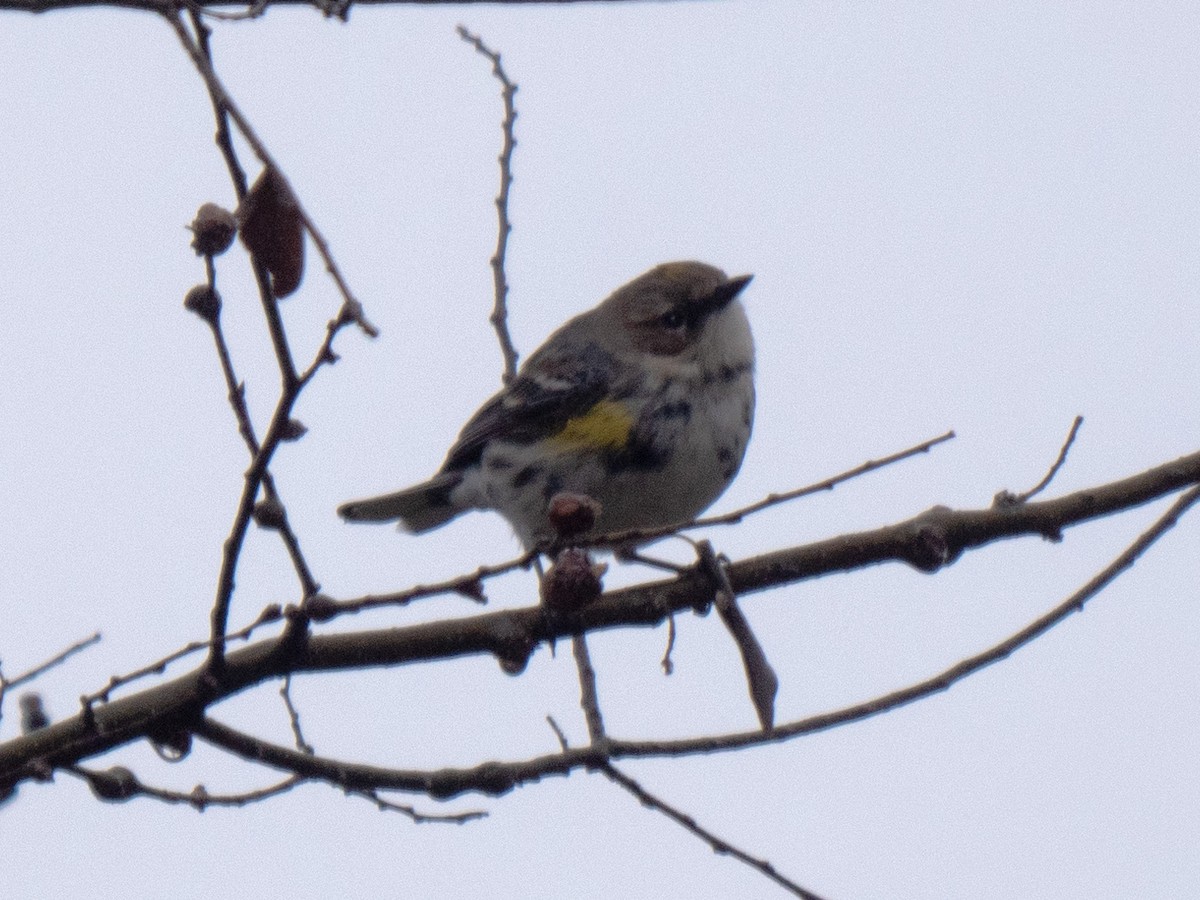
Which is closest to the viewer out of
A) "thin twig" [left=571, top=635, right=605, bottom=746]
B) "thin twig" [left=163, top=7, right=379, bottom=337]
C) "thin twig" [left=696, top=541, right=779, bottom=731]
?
"thin twig" [left=163, top=7, right=379, bottom=337]

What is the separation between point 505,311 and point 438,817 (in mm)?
2358

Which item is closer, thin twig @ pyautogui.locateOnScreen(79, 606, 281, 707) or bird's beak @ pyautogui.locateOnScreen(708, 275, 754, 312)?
thin twig @ pyautogui.locateOnScreen(79, 606, 281, 707)

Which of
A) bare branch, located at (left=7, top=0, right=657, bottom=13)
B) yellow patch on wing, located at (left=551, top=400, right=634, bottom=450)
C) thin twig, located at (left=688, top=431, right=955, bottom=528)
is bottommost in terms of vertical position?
thin twig, located at (left=688, top=431, right=955, bottom=528)

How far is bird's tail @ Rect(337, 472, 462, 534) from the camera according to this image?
701 centimetres

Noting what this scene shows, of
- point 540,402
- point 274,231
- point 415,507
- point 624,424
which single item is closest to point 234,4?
point 274,231

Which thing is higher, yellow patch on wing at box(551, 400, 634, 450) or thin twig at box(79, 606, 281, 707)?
yellow patch on wing at box(551, 400, 634, 450)

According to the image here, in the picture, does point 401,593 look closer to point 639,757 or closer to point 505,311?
point 639,757

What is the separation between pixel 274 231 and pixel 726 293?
458 centimetres

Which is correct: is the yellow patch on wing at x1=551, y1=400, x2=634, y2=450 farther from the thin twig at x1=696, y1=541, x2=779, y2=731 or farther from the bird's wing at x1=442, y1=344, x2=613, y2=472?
the thin twig at x1=696, y1=541, x2=779, y2=731

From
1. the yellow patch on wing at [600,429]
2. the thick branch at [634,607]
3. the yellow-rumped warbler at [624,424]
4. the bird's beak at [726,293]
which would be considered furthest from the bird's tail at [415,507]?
the thick branch at [634,607]

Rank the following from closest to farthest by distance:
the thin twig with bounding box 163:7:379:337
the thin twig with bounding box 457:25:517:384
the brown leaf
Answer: the thin twig with bounding box 163:7:379:337 → the brown leaf → the thin twig with bounding box 457:25:517:384

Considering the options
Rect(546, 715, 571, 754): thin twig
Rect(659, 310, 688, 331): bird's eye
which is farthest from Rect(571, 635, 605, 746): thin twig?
Rect(659, 310, 688, 331): bird's eye

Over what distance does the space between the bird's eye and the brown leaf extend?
14.7ft

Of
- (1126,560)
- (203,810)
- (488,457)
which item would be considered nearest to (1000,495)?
(1126,560)
